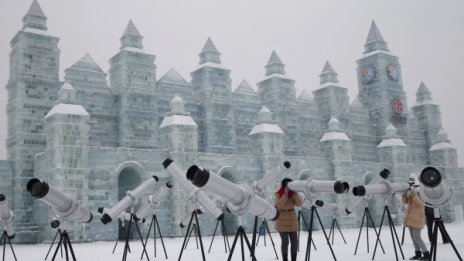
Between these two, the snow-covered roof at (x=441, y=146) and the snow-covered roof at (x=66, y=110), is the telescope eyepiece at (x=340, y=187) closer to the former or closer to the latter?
the snow-covered roof at (x=66, y=110)

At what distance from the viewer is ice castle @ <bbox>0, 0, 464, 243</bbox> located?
861 inches

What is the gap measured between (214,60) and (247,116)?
5238 mm

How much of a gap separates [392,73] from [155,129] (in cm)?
2611

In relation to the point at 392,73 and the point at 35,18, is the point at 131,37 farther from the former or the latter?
the point at 392,73

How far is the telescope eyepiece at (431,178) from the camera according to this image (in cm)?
626

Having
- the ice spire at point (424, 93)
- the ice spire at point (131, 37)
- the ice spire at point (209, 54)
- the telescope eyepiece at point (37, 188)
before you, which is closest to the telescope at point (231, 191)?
the telescope eyepiece at point (37, 188)

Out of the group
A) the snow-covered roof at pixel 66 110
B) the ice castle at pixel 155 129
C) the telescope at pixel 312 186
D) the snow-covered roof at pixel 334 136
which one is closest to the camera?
the telescope at pixel 312 186

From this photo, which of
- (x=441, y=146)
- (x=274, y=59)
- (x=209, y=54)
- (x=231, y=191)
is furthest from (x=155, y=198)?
(x=441, y=146)

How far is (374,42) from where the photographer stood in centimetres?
4388

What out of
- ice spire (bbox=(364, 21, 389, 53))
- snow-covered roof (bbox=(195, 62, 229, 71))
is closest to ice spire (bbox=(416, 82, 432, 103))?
ice spire (bbox=(364, 21, 389, 53))

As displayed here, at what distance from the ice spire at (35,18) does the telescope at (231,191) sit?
2363 centimetres

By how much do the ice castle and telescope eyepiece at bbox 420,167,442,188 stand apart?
16.9 m

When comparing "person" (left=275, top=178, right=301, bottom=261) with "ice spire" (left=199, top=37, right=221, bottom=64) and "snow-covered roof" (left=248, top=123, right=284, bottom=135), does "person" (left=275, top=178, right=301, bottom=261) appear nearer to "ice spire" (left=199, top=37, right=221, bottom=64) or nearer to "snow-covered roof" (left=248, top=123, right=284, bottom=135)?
"snow-covered roof" (left=248, top=123, right=284, bottom=135)

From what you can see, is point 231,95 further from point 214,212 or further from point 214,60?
point 214,212
